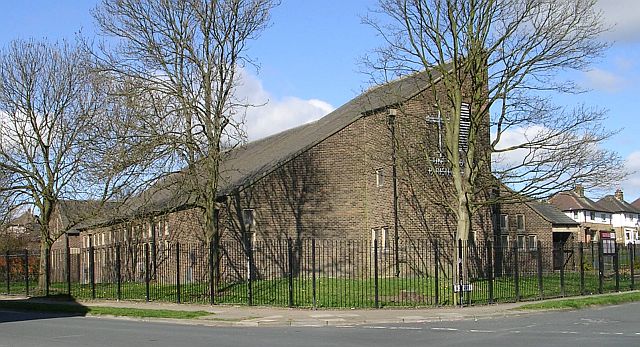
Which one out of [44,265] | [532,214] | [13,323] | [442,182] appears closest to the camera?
[13,323]

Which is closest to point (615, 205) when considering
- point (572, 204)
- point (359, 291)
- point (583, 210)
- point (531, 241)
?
point (583, 210)

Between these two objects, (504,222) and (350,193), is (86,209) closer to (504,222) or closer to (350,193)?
(350,193)

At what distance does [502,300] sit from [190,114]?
12398 millimetres

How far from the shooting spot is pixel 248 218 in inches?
1374

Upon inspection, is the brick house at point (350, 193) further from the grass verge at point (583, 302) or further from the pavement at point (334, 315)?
the pavement at point (334, 315)

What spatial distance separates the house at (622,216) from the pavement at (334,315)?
3107 inches

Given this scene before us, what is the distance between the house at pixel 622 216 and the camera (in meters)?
98.7

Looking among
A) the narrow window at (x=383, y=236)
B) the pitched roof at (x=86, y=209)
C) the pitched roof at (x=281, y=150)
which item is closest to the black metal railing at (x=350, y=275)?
the narrow window at (x=383, y=236)

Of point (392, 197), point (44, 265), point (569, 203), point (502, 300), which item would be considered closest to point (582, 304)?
point (502, 300)

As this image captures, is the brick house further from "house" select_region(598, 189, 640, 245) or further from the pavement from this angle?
"house" select_region(598, 189, 640, 245)

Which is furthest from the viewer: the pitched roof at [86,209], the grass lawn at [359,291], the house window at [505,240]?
the house window at [505,240]

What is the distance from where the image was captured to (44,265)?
36656mm

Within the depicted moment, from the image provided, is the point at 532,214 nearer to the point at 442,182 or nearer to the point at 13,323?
the point at 442,182

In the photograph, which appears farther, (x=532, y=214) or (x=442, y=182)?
(x=532, y=214)
